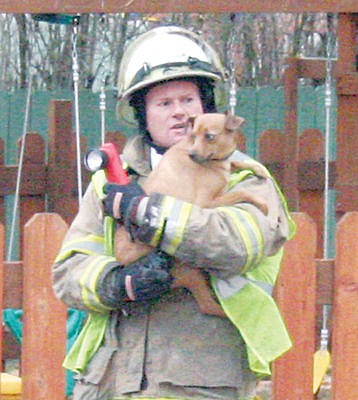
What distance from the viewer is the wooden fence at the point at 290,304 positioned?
14.9 ft

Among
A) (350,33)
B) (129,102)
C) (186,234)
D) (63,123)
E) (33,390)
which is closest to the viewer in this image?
(186,234)

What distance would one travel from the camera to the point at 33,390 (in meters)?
4.62

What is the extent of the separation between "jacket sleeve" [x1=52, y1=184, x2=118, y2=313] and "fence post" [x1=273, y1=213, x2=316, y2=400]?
47.7 inches

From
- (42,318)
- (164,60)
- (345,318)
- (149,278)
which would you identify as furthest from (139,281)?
(345,318)

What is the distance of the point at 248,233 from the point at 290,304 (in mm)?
1382

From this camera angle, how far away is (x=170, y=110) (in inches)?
141

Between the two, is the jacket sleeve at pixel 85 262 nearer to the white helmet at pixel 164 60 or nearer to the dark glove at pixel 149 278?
the dark glove at pixel 149 278

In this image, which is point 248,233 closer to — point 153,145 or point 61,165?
point 153,145

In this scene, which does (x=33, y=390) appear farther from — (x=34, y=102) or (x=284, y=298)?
(x=34, y=102)

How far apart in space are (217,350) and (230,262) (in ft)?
0.89

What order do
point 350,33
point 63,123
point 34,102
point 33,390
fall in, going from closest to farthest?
point 33,390, point 350,33, point 63,123, point 34,102

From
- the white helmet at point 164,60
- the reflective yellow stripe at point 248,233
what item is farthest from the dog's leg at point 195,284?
the white helmet at point 164,60

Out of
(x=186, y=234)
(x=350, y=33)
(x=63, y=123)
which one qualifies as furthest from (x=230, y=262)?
(x=63, y=123)

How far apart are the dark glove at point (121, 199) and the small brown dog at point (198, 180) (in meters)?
0.08
